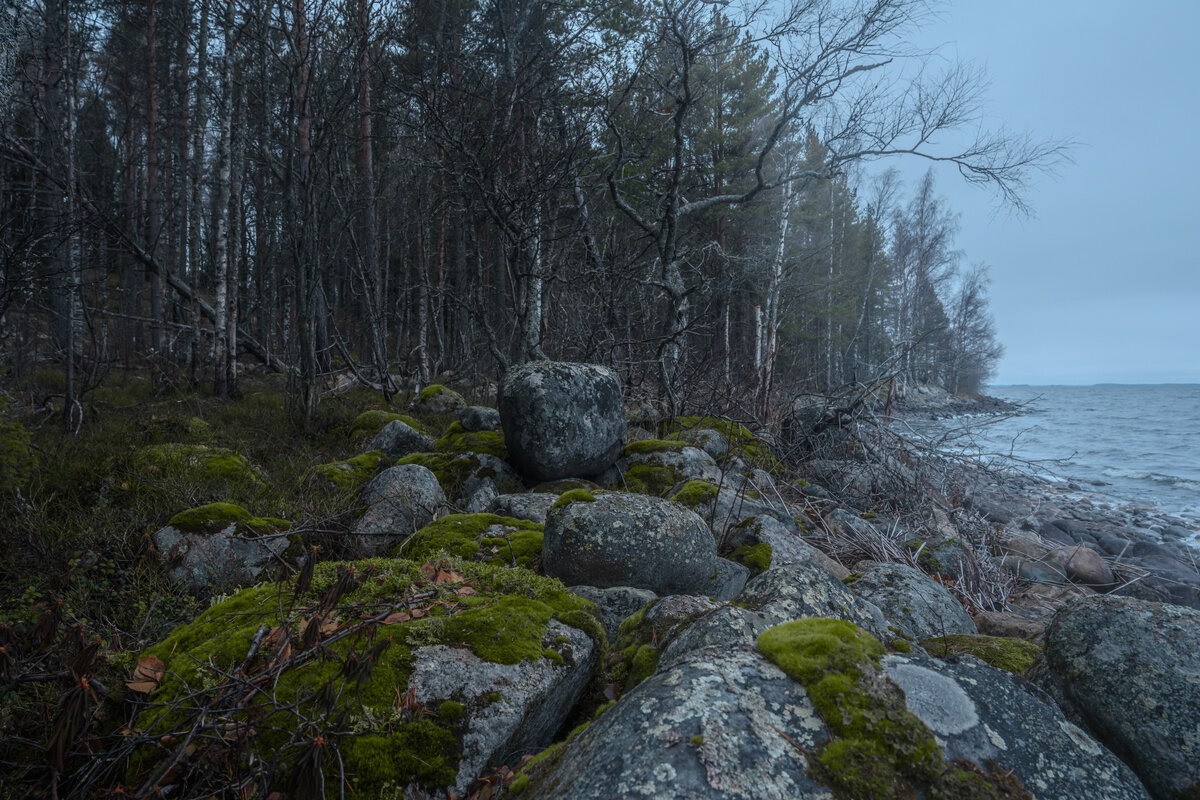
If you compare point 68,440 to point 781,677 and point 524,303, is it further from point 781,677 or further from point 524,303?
point 781,677

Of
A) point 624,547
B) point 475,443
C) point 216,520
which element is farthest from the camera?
point 475,443

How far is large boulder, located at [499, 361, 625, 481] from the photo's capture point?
6238 millimetres

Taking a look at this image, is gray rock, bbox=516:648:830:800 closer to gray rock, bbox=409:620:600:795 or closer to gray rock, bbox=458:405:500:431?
gray rock, bbox=409:620:600:795

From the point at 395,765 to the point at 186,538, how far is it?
3246 mm

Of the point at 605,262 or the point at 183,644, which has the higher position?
the point at 605,262

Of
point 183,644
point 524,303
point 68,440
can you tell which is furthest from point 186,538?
point 524,303

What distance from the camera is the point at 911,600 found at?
352 centimetres

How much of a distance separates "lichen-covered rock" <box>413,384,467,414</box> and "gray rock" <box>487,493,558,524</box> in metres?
5.89

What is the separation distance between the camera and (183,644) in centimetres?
229

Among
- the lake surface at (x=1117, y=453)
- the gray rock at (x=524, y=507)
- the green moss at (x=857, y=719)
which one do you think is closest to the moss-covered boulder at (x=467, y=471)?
the gray rock at (x=524, y=507)

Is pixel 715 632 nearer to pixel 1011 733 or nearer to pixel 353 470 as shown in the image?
pixel 1011 733

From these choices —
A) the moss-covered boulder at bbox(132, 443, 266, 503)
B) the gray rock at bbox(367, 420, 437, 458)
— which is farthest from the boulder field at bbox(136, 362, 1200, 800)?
the gray rock at bbox(367, 420, 437, 458)

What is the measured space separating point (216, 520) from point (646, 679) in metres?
3.89

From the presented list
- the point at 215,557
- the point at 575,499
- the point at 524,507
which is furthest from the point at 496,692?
the point at 215,557
